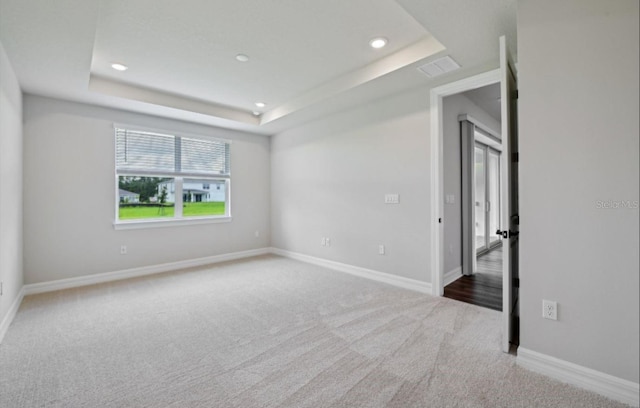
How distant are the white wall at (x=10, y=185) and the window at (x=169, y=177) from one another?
108 cm

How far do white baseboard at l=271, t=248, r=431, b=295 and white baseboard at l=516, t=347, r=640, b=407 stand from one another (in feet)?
4.78

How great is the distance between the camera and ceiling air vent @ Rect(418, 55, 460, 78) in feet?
8.84

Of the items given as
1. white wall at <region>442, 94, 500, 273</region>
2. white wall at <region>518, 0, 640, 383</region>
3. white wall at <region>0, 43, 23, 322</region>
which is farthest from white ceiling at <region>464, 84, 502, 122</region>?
white wall at <region>0, 43, 23, 322</region>

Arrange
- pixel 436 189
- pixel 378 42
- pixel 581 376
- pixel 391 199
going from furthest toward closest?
pixel 391 199 → pixel 436 189 → pixel 378 42 → pixel 581 376

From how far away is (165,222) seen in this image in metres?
4.49

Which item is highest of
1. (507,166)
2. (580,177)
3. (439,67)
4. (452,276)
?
(439,67)

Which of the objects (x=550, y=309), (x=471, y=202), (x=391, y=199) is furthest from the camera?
(x=471, y=202)

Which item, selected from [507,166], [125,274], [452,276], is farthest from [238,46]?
[452,276]

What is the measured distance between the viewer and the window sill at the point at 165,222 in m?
4.10

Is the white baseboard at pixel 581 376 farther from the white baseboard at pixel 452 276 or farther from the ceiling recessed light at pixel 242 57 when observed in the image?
the ceiling recessed light at pixel 242 57

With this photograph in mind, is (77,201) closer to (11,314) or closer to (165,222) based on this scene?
(165,222)

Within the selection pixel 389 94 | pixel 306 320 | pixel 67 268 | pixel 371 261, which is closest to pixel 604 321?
pixel 306 320

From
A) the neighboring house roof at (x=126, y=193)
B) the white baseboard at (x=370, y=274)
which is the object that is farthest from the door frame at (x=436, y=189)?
the neighboring house roof at (x=126, y=193)

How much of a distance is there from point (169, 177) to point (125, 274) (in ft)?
5.31
